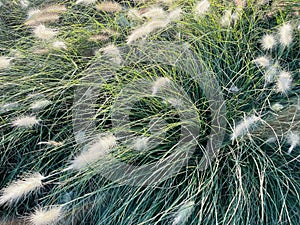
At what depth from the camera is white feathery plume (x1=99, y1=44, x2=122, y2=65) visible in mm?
2388

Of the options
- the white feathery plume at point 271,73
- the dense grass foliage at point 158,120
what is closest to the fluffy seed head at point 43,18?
the dense grass foliage at point 158,120

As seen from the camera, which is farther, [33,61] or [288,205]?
[33,61]

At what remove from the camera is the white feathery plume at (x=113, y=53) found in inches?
94.0

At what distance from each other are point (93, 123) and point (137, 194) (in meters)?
0.55

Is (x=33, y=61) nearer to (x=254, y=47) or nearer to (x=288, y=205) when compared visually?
(x=254, y=47)

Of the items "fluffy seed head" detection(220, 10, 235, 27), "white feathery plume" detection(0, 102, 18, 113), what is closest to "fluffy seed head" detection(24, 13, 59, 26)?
"white feathery plume" detection(0, 102, 18, 113)

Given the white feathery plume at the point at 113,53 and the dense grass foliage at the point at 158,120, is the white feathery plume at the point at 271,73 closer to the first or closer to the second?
the dense grass foliage at the point at 158,120

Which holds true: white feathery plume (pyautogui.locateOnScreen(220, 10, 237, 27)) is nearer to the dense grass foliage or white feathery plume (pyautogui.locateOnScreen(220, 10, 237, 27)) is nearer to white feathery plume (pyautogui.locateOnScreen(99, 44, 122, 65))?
the dense grass foliage

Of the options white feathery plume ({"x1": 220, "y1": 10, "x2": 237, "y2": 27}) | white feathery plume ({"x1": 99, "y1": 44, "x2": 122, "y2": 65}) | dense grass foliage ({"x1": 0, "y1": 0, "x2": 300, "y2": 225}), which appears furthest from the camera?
white feathery plume ({"x1": 220, "y1": 10, "x2": 237, "y2": 27})

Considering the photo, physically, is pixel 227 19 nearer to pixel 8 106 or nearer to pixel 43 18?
pixel 43 18

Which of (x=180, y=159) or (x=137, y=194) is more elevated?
(x=180, y=159)

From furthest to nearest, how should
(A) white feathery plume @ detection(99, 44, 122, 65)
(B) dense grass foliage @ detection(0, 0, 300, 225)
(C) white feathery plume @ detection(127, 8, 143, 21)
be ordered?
(C) white feathery plume @ detection(127, 8, 143, 21) → (A) white feathery plume @ detection(99, 44, 122, 65) → (B) dense grass foliage @ detection(0, 0, 300, 225)

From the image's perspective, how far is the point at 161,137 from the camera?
7.52 ft

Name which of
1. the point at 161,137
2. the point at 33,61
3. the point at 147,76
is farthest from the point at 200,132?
the point at 33,61
